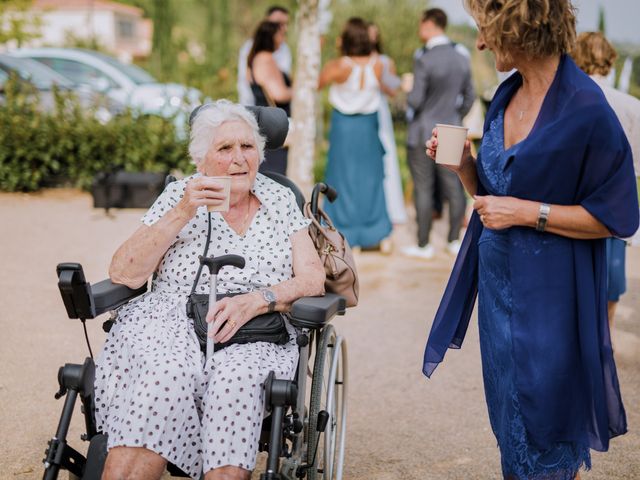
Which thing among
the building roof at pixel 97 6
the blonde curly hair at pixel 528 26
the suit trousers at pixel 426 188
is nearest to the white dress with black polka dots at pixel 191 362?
the blonde curly hair at pixel 528 26

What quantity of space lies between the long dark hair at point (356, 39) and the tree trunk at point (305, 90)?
3.81 ft

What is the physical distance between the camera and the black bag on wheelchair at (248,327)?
2.97m

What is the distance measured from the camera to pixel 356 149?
775 cm

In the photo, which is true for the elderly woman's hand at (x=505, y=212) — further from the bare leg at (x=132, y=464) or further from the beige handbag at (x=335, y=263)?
the bare leg at (x=132, y=464)

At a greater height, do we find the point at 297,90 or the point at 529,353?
the point at 297,90

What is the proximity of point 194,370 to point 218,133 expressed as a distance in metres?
0.98

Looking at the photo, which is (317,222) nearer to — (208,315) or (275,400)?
(208,315)

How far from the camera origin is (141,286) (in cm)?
314

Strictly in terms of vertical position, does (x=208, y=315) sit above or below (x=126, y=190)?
above

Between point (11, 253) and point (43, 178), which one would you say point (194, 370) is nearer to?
point (11, 253)

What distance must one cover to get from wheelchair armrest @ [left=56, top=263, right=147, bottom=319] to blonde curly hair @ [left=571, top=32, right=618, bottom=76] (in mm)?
2673

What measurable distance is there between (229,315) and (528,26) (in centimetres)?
137

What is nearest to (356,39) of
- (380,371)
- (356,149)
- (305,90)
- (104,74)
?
(356,149)

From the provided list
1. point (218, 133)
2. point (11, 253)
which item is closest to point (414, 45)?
point (11, 253)
